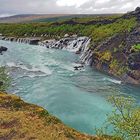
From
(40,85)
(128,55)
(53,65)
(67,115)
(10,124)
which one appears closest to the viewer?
(10,124)

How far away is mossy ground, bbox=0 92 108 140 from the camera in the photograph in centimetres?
2825

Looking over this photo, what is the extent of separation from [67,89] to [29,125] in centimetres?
3880

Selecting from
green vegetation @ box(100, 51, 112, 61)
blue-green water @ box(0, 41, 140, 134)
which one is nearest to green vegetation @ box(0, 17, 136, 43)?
green vegetation @ box(100, 51, 112, 61)

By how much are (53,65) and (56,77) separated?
16.2 m

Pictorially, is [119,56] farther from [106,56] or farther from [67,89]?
[67,89]

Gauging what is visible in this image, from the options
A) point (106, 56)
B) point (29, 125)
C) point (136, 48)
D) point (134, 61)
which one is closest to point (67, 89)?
point (134, 61)

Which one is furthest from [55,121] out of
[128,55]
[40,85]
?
[128,55]

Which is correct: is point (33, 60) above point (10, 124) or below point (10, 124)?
below

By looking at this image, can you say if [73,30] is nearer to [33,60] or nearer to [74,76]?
[33,60]

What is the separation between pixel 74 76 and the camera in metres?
80.0

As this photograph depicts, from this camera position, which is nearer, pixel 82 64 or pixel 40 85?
pixel 40 85

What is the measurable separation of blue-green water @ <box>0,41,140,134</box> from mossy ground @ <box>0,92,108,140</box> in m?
15.7

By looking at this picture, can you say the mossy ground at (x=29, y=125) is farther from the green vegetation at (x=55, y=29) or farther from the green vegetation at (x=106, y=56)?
the green vegetation at (x=55, y=29)

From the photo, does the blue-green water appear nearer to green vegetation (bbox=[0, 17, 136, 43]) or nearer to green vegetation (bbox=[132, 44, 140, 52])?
green vegetation (bbox=[132, 44, 140, 52])
